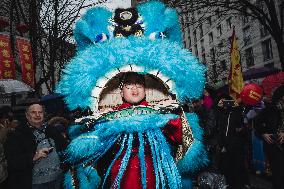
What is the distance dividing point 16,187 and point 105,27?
2.17 metres

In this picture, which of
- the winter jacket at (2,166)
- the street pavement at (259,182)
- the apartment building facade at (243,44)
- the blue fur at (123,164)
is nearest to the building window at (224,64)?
the apartment building facade at (243,44)

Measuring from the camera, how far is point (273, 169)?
503cm

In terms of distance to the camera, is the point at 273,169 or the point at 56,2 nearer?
the point at 273,169

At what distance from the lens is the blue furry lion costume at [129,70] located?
230 cm

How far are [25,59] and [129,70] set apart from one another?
10.2 meters

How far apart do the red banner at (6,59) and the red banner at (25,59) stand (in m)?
0.46

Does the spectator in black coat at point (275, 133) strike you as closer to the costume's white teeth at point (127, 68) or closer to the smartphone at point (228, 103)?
the smartphone at point (228, 103)

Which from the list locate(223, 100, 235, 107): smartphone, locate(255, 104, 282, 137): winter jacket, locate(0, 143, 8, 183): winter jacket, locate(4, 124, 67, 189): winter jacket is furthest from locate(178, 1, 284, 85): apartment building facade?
locate(0, 143, 8, 183): winter jacket

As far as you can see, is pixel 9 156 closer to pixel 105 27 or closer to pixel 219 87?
pixel 105 27

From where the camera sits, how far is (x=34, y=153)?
12.9ft

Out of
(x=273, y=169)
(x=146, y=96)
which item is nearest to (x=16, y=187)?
(x=146, y=96)

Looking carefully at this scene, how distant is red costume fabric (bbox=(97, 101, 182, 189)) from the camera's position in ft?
7.62

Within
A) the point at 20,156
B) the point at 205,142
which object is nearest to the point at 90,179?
the point at 205,142

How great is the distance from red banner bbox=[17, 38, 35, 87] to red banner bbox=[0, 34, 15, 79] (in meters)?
0.46
